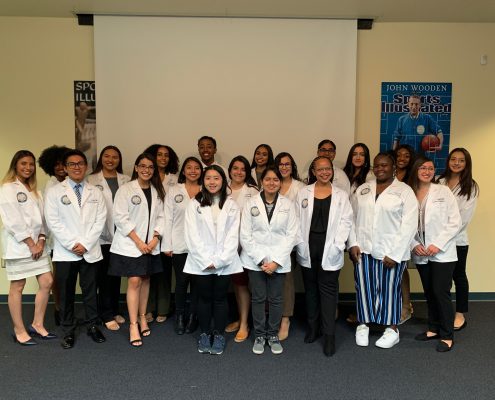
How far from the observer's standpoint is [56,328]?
12.4 ft

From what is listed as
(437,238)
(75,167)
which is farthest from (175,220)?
(437,238)

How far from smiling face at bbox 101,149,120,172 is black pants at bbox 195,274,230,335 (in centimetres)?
138

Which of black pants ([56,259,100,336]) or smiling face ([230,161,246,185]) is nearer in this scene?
black pants ([56,259,100,336])

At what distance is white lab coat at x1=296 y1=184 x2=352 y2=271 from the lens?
321 centimetres

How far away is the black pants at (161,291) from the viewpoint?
3855 millimetres

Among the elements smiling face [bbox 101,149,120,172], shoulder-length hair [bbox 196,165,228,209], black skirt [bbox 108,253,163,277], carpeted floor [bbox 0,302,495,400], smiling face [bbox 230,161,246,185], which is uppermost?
smiling face [bbox 101,149,120,172]

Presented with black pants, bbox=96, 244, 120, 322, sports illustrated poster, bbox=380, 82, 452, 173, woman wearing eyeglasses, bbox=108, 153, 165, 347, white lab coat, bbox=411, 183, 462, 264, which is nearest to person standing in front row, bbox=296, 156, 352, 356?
white lab coat, bbox=411, 183, 462, 264

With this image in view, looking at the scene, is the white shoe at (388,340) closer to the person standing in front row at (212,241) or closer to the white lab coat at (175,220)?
the person standing in front row at (212,241)

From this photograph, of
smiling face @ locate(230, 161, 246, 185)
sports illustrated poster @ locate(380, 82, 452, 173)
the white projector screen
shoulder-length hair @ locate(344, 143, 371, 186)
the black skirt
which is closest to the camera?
→ the black skirt

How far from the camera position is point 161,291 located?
154 inches

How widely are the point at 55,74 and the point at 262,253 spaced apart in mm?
3087

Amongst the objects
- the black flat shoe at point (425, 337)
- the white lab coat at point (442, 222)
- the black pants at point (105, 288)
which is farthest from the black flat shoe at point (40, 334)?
the white lab coat at point (442, 222)

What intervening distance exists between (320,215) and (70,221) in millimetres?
2029

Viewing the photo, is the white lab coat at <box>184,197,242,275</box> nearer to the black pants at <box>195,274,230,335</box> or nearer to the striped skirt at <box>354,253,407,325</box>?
the black pants at <box>195,274,230,335</box>
